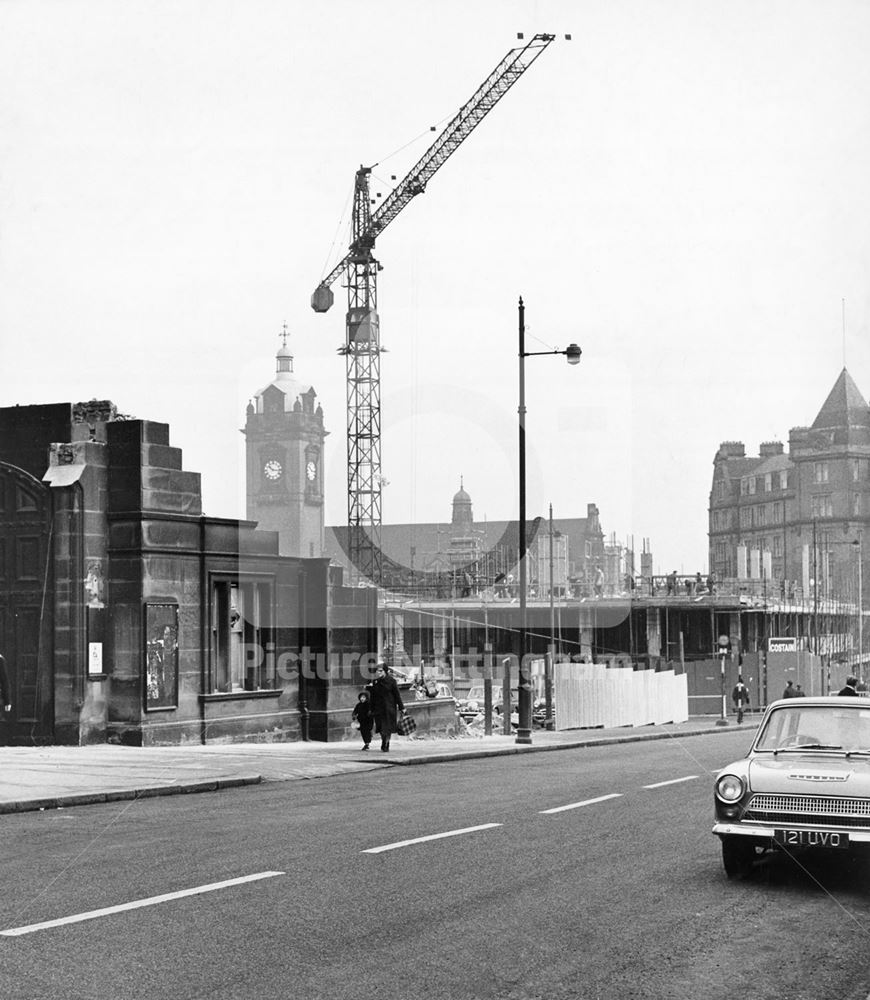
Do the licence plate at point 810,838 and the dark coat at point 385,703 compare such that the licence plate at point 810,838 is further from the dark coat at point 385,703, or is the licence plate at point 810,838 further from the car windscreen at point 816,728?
the dark coat at point 385,703

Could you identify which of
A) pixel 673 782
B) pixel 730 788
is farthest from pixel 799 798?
pixel 673 782

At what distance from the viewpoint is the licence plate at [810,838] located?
33.0ft

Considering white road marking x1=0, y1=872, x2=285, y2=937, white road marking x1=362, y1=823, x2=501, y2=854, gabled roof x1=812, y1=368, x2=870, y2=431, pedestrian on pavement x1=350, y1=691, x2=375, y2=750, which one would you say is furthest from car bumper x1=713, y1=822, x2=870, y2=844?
gabled roof x1=812, y1=368, x2=870, y2=431

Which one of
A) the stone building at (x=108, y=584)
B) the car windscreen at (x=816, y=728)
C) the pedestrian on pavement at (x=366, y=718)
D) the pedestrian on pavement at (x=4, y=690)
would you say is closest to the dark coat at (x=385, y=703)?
the pedestrian on pavement at (x=366, y=718)

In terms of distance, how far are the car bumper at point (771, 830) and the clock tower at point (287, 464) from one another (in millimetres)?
168938

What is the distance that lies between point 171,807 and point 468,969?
338 inches

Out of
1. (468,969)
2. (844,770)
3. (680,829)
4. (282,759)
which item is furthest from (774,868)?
(282,759)

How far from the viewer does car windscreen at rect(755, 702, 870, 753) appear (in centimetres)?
1115

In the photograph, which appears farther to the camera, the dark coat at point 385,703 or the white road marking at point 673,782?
the dark coat at point 385,703

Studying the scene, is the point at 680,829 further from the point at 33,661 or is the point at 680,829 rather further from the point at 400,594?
the point at 400,594

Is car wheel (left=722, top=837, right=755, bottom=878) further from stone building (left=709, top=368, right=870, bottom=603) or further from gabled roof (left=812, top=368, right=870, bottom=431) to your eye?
gabled roof (left=812, top=368, right=870, bottom=431)

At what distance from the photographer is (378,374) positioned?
110 meters

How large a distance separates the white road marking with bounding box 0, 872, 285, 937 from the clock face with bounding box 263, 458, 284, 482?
178m

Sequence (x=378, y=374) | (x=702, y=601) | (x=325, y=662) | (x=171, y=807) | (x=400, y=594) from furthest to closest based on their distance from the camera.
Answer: (x=400, y=594)
(x=378, y=374)
(x=702, y=601)
(x=325, y=662)
(x=171, y=807)
